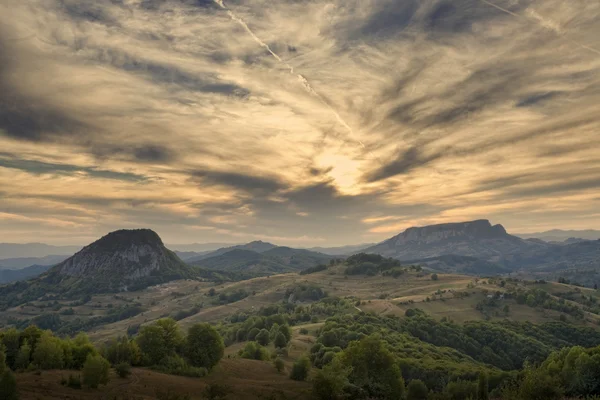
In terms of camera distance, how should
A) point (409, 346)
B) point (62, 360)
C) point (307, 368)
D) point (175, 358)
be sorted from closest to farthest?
point (62, 360)
point (175, 358)
point (307, 368)
point (409, 346)

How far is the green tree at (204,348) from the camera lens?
87.4m

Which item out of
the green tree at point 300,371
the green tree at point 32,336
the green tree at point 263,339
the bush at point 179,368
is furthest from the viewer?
the green tree at point 263,339

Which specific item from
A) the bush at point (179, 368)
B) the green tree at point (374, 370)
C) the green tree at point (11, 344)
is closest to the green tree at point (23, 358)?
the green tree at point (11, 344)

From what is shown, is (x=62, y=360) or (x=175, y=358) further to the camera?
(x=175, y=358)

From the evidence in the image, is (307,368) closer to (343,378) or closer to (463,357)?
(343,378)

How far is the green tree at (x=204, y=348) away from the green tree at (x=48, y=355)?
2793cm

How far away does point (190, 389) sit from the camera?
70.1m

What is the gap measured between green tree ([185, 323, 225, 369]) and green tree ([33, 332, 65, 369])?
1100 inches

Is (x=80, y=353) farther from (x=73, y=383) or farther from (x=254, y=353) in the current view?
(x=254, y=353)

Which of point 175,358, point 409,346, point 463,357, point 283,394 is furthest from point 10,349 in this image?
point 463,357

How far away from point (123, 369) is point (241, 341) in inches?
4293

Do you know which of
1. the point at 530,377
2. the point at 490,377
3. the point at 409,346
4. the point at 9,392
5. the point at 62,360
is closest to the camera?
the point at 9,392

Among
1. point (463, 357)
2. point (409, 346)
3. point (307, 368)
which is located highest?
point (307, 368)

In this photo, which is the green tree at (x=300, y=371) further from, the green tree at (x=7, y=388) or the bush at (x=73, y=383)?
the green tree at (x=7, y=388)
